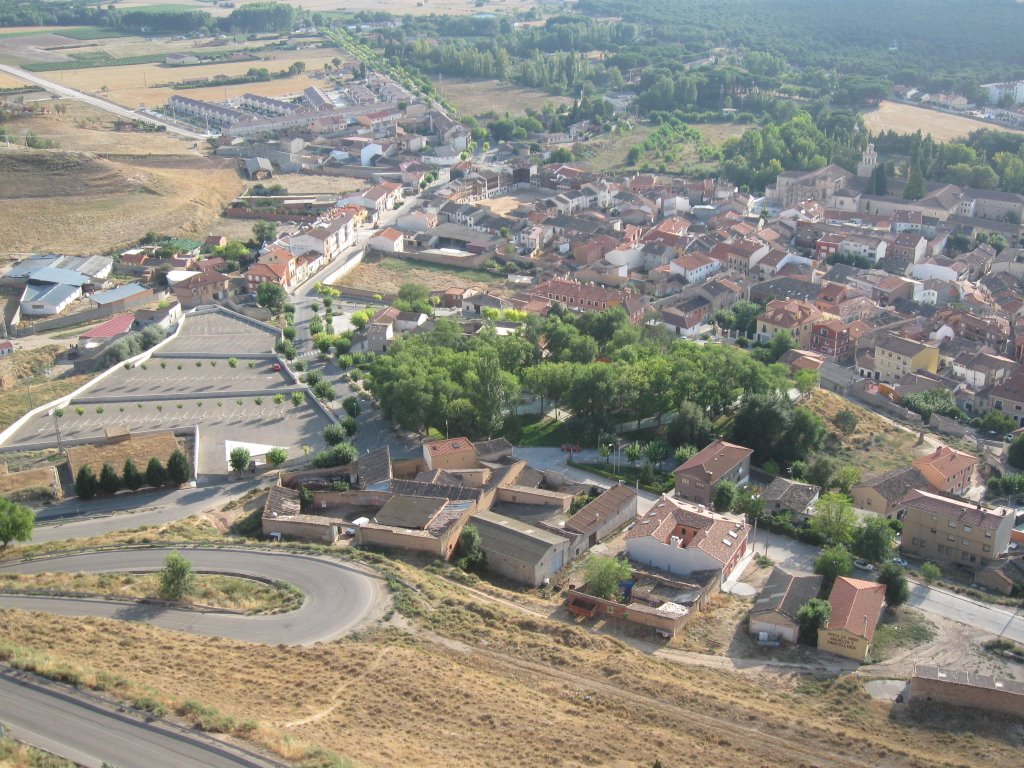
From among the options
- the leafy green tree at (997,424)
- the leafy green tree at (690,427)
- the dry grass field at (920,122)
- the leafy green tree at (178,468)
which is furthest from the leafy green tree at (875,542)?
the dry grass field at (920,122)

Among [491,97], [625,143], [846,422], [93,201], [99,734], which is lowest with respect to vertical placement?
[846,422]

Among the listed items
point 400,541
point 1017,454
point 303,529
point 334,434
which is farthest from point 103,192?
point 1017,454

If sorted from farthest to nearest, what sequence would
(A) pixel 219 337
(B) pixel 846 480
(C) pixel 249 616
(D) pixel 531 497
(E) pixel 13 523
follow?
(A) pixel 219 337, (B) pixel 846 480, (D) pixel 531 497, (E) pixel 13 523, (C) pixel 249 616

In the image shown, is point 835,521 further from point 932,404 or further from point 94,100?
point 94,100

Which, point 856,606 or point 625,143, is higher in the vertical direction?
point 625,143

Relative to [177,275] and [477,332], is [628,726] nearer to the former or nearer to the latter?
[477,332]

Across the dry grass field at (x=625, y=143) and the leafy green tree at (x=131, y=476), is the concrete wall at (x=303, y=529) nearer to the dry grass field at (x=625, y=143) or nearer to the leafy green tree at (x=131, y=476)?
the leafy green tree at (x=131, y=476)

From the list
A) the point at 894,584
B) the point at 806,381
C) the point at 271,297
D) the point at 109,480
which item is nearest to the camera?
the point at 894,584

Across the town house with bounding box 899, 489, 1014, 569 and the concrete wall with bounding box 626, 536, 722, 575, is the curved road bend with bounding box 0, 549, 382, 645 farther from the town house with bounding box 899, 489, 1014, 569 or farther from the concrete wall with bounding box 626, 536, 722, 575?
the town house with bounding box 899, 489, 1014, 569
